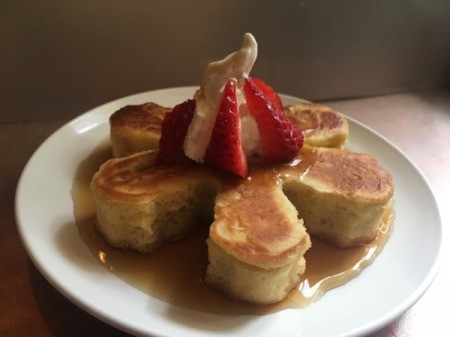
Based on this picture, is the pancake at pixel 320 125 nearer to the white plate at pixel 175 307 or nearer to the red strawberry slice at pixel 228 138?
the white plate at pixel 175 307

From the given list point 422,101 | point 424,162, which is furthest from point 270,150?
point 422,101

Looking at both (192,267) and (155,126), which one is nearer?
(192,267)

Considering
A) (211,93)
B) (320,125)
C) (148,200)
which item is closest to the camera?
(148,200)

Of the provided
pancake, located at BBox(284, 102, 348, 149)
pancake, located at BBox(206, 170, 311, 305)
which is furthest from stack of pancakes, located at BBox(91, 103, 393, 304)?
pancake, located at BBox(284, 102, 348, 149)

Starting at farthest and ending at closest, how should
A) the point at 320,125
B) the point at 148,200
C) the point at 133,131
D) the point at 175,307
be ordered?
1. the point at 320,125
2. the point at 133,131
3. the point at 148,200
4. the point at 175,307

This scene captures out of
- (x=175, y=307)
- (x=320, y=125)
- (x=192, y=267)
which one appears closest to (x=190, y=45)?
(x=320, y=125)

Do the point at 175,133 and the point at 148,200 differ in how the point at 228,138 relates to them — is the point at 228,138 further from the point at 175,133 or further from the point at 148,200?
the point at 148,200
